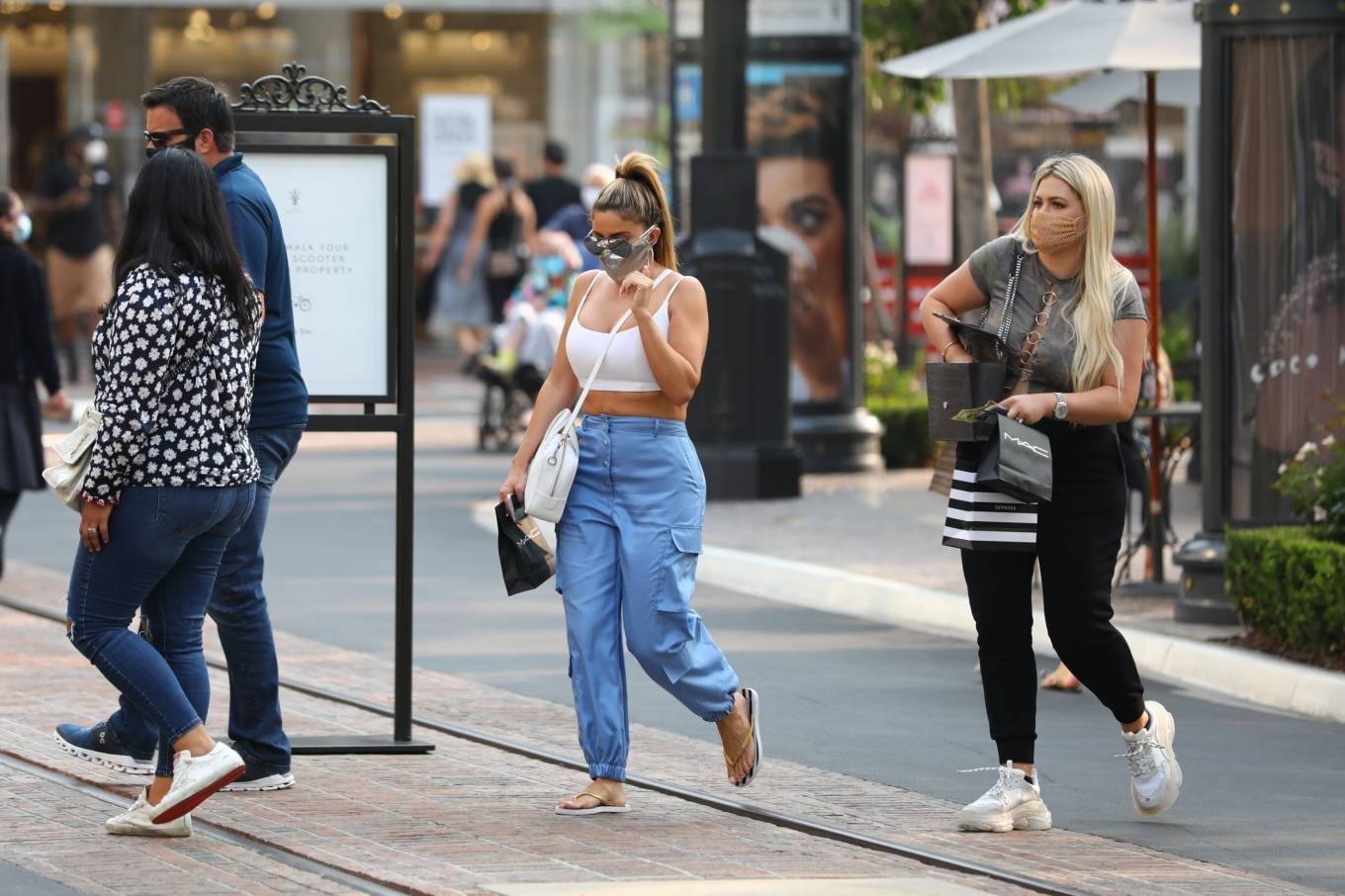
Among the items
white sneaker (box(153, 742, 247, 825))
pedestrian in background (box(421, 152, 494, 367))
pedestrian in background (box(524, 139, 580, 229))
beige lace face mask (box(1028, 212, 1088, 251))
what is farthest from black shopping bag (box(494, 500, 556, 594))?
pedestrian in background (box(421, 152, 494, 367))

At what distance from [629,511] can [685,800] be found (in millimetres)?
899

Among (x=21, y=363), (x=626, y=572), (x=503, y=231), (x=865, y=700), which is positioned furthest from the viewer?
(x=503, y=231)

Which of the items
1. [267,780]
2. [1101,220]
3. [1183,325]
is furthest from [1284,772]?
[1183,325]

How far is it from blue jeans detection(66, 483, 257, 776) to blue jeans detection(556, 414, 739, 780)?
91 centimetres

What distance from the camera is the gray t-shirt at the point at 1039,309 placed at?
22.0 ft

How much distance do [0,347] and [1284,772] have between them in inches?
254

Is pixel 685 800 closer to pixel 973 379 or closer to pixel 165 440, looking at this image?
pixel 973 379

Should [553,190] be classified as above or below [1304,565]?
above

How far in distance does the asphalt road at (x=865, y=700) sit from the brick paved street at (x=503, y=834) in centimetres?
25

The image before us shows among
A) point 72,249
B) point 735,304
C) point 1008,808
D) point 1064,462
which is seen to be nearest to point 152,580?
point 1008,808

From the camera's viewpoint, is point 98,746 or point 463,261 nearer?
point 98,746

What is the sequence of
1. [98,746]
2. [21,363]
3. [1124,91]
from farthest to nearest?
[1124,91], [21,363], [98,746]

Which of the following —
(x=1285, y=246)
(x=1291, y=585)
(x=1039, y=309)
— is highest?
(x=1285, y=246)

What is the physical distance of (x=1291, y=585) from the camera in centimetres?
919
